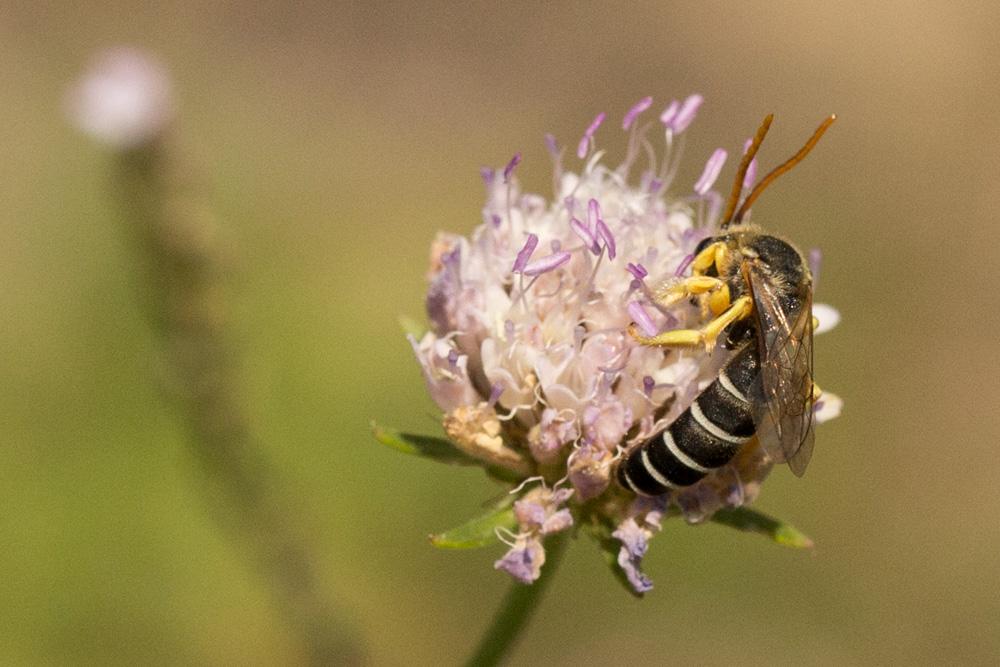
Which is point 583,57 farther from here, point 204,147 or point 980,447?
point 980,447

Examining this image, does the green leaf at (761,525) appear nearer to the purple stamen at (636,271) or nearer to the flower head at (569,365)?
the flower head at (569,365)

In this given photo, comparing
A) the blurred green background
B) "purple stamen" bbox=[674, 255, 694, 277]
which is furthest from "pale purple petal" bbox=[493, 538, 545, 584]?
the blurred green background

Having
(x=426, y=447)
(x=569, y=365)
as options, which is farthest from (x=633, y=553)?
(x=426, y=447)

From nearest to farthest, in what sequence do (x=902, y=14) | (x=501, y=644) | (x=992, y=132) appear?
1. (x=501, y=644)
2. (x=992, y=132)
3. (x=902, y=14)

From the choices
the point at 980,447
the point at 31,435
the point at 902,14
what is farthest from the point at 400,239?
the point at 902,14

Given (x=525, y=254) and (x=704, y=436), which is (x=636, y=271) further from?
(x=704, y=436)

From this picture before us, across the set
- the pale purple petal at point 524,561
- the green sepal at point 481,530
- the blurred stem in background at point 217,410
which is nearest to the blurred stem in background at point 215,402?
the blurred stem in background at point 217,410

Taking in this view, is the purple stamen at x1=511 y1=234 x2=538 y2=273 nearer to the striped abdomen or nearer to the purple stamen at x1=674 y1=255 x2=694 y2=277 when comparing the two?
the purple stamen at x1=674 y1=255 x2=694 y2=277
